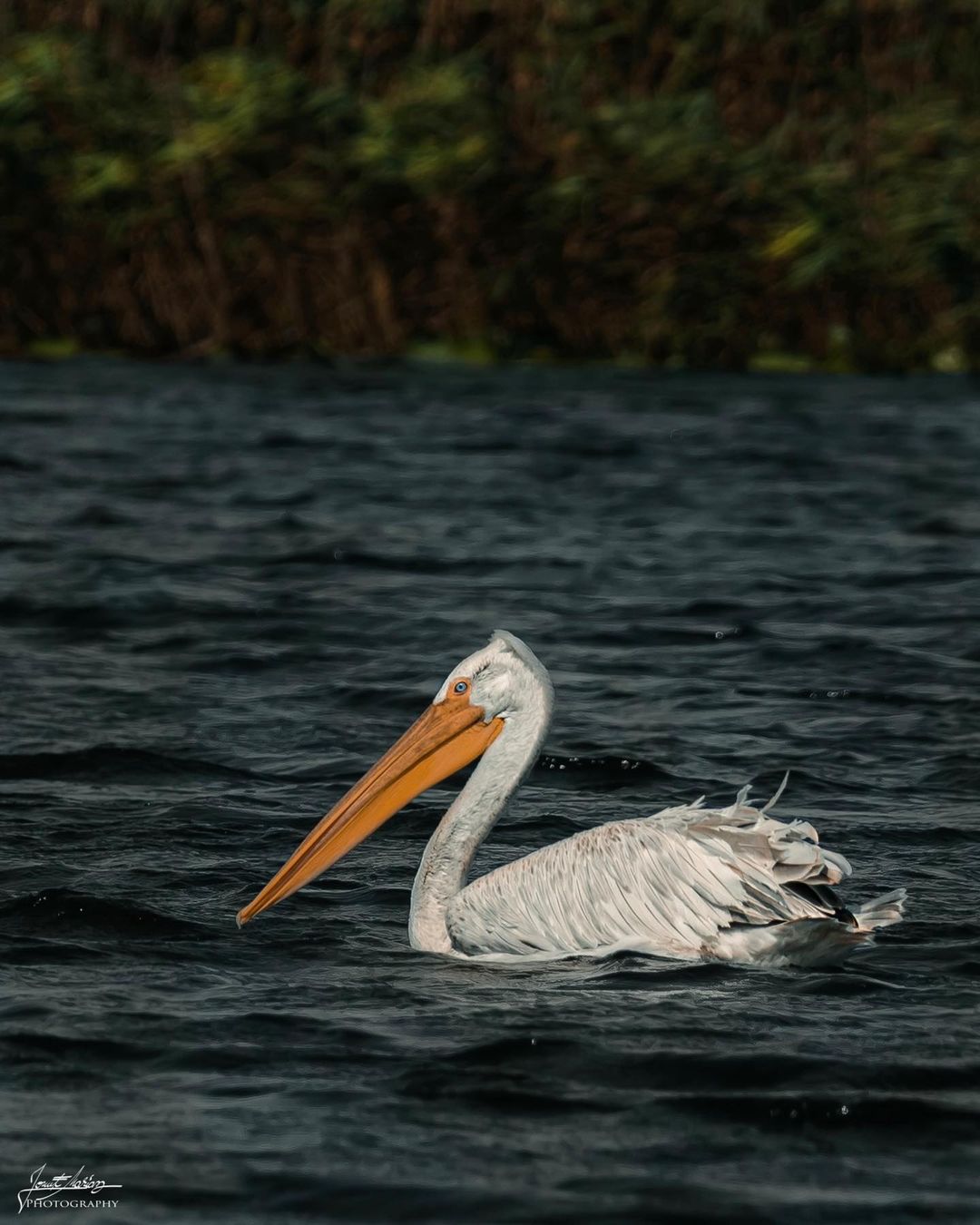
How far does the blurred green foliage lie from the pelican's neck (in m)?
16.3

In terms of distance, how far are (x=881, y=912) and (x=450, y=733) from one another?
129 centimetres

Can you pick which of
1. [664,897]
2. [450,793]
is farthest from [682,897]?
[450,793]

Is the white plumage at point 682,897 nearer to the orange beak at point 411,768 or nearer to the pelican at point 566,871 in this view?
the pelican at point 566,871

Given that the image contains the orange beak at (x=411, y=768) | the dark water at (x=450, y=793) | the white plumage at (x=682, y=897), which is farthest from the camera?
the orange beak at (x=411, y=768)

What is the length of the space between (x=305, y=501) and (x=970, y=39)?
12.2 metres

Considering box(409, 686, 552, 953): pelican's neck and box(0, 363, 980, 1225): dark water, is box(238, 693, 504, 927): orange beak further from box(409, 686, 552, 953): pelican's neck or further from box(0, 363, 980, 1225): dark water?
box(0, 363, 980, 1225): dark water

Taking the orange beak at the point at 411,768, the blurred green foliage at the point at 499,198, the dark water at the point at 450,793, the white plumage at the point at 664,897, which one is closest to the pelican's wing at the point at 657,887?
the white plumage at the point at 664,897

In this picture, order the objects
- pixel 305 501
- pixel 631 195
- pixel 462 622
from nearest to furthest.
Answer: pixel 462 622, pixel 305 501, pixel 631 195

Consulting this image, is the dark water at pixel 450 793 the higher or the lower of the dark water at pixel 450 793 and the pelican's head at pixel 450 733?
the lower

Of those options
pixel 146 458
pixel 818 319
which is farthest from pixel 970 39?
pixel 146 458

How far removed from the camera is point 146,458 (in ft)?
52.3

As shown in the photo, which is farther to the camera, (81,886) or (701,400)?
(701,400)

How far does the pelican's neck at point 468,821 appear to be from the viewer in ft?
19.4

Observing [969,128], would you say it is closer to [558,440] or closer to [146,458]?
[558,440]
